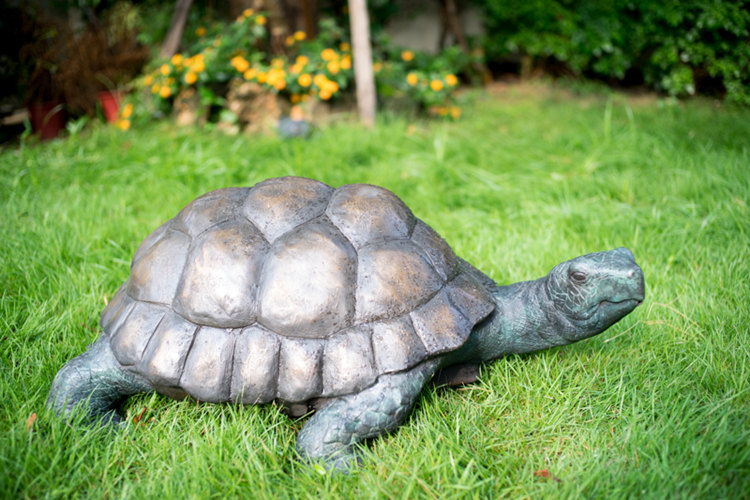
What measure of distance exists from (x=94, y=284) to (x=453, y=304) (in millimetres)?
2111

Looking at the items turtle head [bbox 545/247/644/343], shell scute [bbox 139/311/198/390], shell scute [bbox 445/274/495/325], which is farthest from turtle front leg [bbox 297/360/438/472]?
turtle head [bbox 545/247/644/343]

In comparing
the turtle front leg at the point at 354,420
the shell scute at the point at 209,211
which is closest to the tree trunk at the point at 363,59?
the shell scute at the point at 209,211

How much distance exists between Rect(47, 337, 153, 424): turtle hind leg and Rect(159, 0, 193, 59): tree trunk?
5177 millimetres

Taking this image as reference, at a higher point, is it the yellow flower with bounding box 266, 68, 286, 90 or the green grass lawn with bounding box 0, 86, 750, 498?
the yellow flower with bounding box 266, 68, 286, 90

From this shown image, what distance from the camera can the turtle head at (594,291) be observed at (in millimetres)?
1868

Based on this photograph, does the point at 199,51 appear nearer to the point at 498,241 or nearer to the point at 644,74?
the point at 498,241

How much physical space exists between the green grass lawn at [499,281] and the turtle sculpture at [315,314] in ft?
0.54

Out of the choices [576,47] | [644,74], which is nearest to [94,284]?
[576,47]

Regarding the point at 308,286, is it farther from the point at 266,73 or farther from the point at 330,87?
the point at 266,73

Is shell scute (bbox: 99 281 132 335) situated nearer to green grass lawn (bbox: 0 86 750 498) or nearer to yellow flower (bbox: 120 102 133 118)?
green grass lawn (bbox: 0 86 750 498)

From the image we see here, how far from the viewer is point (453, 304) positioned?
1961 mm

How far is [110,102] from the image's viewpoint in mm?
6234

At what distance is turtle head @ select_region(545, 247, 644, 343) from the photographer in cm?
187

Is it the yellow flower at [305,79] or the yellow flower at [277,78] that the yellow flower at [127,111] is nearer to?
the yellow flower at [277,78]
